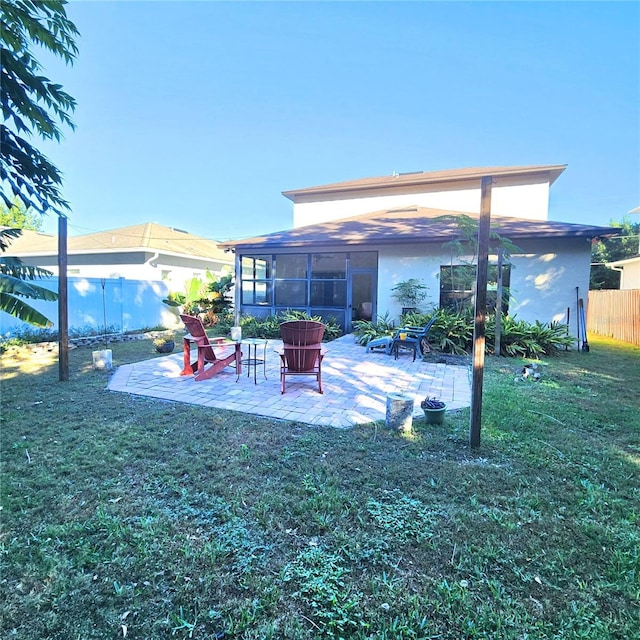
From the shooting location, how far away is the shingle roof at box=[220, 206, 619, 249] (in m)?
10.6

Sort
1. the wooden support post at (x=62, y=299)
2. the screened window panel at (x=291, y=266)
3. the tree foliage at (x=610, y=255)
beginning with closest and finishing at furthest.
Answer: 1. the wooden support post at (x=62, y=299)
2. the screened window panel at (x=291, y=266)
3. the tree foliage at (x=610, y=255)

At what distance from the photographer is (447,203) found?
17469 millimetres

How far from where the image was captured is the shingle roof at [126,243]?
20.5 meters

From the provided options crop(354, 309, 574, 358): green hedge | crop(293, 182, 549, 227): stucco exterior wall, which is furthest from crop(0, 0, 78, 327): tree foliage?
crop(293, 182, 549, 227): stucco exterior wall

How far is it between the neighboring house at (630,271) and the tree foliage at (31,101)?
25851 mm

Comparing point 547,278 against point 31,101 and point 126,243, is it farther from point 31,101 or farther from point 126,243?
point 126,243

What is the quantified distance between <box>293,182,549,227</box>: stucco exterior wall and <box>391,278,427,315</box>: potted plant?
5.52m

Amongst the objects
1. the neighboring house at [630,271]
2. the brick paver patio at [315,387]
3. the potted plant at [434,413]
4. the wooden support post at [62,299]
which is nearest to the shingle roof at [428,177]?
the neighboring house at [630,271]

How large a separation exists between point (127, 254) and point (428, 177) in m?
17.1

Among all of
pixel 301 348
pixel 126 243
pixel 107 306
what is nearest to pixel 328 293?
pixel 107 306

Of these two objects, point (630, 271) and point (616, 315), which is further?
point (630, 271)

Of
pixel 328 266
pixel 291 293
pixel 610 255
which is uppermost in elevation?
pixel 610 255

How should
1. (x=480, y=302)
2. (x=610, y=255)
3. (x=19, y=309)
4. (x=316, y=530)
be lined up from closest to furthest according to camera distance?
(x=316, y=530), (x=480, y=302), (x=19, y=309), (x=610, y=255)

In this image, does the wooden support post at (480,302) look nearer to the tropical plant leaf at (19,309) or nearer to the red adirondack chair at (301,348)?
the red adirondack chair at (301,348)
